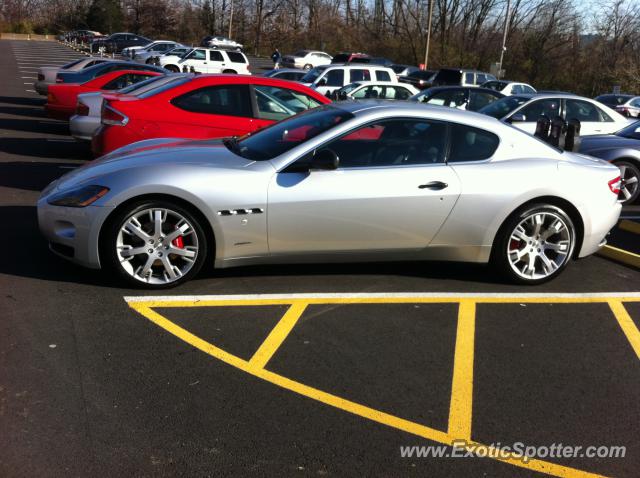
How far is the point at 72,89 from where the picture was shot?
13.5m

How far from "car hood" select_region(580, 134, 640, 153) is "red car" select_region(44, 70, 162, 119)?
8813mm

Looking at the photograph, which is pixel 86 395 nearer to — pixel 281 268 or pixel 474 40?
pixel 281 268

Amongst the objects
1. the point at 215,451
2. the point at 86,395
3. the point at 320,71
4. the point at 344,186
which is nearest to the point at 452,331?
the point at 344,186

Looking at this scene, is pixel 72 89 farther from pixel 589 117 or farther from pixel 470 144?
pixel 470 144

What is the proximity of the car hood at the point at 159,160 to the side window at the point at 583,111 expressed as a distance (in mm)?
8307

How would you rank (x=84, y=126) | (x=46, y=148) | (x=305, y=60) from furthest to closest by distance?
(x=305, y=60)
(x=46, y=148)
(x=84, y=126)

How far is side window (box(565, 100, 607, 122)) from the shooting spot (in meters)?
12.0

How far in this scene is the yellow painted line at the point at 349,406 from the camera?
3.24 metres

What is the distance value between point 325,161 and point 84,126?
22.2ft

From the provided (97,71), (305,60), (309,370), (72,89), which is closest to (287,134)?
(309,370)

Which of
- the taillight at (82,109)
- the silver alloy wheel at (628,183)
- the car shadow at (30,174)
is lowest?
the car shadow at (30,174)

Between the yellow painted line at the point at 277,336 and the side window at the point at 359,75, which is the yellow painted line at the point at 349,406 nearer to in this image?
the yellow painted line at the point at 277,336

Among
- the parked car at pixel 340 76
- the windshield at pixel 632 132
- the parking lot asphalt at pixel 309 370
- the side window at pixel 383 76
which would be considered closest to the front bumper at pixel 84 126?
the parking lot asphalt at pixel 309 370

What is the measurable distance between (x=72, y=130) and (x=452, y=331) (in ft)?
26.5
